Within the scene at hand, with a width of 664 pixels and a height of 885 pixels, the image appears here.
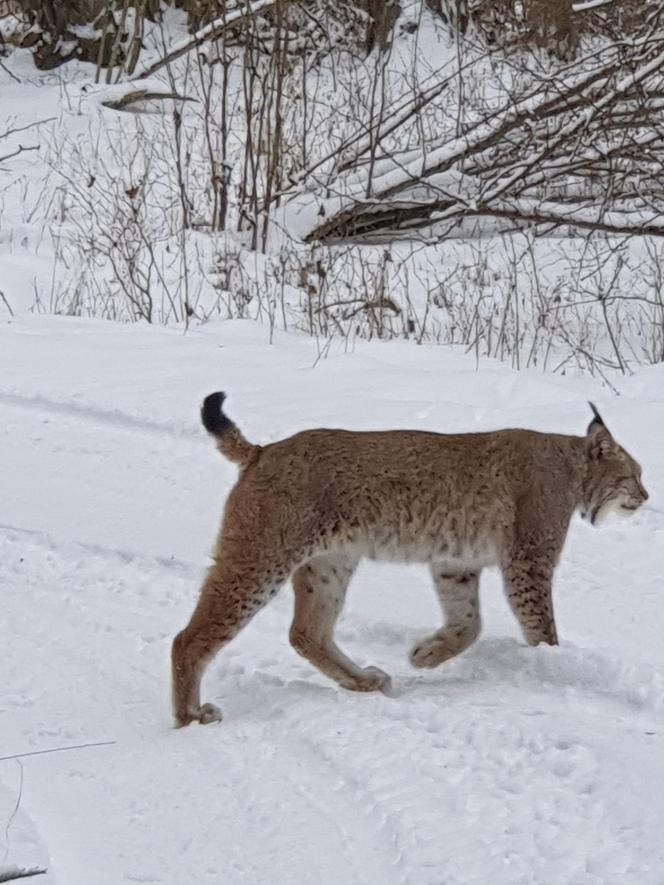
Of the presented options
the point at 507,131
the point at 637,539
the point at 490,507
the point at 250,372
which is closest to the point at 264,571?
the point at 490,507

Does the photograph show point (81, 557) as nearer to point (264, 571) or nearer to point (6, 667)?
point (6, 667)

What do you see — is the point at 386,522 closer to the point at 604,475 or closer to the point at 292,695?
the point at 292,695

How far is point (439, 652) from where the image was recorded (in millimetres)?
4570

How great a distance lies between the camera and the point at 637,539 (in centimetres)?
568

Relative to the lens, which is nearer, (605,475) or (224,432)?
(224,432)

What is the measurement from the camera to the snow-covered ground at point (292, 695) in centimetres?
318

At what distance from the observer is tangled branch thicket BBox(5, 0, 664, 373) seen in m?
9.71

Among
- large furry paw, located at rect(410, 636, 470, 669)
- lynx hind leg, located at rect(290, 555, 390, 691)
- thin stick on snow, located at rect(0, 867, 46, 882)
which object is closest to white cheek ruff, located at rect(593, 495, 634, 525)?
large furry paw, located at rect(410, 636, 470, 669)

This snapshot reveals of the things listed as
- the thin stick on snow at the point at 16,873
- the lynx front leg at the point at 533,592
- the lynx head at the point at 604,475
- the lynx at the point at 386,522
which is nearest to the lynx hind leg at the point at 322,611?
the lynx at the point at 386,522

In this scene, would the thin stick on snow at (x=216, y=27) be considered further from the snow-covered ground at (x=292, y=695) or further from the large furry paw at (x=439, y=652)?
the large furry paw at (x=439, y=652)

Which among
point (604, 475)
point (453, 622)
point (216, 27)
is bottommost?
point (453, 622)

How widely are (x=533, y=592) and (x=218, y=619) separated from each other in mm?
1025

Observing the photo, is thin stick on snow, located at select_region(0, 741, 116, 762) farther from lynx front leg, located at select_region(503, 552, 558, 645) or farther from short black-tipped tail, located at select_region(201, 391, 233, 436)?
lynx front leg, located at select_region(503, 552, 558, 645)

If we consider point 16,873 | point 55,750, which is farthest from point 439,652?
point 16,873
